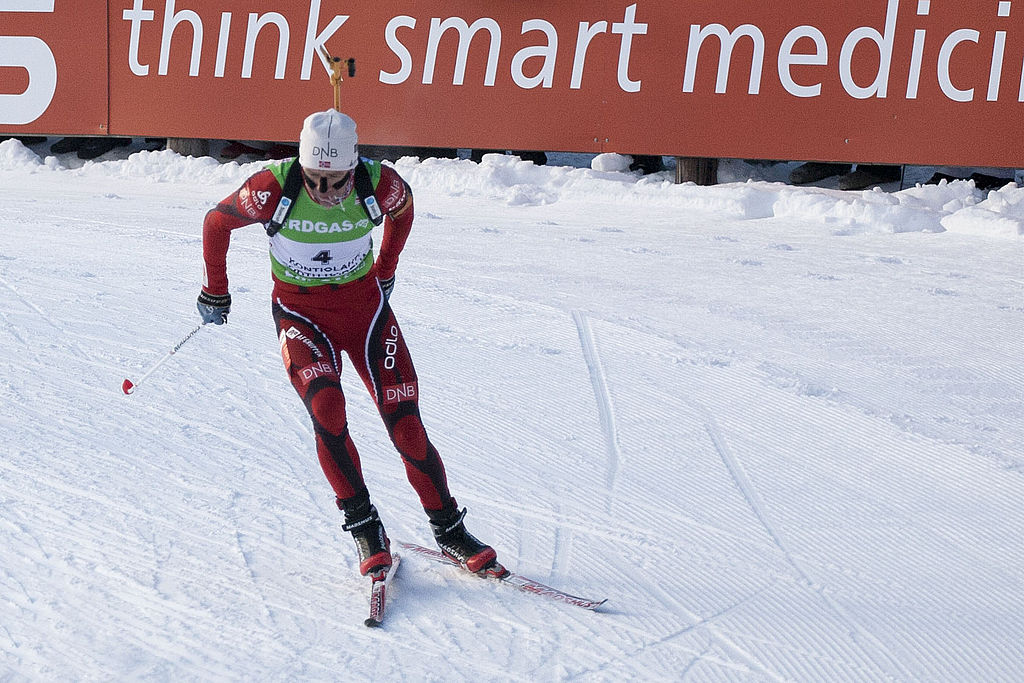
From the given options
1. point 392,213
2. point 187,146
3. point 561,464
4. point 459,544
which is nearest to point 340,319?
point 392,213

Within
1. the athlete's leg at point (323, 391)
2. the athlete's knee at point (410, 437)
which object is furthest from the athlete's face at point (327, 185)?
the athlete's knee at point (410, 437)

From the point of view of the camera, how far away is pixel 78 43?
11609 millimetres

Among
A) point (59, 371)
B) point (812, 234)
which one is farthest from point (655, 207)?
point (59, 371)

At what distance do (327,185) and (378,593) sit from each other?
51.3 inches

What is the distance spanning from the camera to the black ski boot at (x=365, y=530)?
3.65m

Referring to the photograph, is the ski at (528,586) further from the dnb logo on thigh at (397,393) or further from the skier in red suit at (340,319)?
the dnb logo on thigh at (397,393)

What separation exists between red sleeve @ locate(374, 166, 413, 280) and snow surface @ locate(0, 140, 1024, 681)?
1000mm

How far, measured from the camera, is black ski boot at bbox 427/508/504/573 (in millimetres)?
3689

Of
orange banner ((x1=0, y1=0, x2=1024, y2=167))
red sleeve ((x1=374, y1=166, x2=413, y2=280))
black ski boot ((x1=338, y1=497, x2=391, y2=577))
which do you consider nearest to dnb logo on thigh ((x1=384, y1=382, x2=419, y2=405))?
black ski boot ((x1=338, y1=497, x2=391, y2=577))

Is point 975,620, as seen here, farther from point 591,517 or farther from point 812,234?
point 812,234

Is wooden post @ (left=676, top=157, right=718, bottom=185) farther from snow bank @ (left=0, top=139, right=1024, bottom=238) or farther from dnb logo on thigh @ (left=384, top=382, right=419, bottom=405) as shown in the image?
dnb logo on thigh @ (left=384, top=382, right=419, bottom=405)

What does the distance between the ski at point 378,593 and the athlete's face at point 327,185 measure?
47.6 inches

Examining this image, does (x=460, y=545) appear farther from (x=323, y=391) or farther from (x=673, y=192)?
(x=673, y=192)

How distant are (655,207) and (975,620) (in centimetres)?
704
